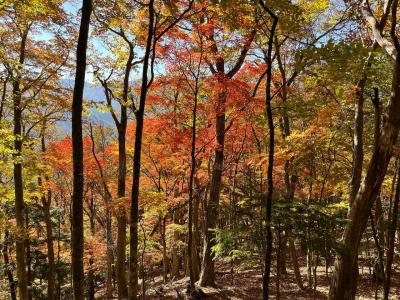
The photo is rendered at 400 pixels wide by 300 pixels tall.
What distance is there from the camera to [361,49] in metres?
5.00

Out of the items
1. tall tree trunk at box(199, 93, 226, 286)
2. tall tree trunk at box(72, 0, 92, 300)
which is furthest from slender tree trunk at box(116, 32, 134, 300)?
tall tree trunk at box(72, 0, 92, 300)

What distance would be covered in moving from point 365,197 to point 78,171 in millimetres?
4872

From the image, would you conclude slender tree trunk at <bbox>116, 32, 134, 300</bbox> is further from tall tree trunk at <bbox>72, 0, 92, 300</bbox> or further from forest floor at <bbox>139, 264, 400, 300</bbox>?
tall tree trunk at <bbox>72, 0, 92, 300</bbox>

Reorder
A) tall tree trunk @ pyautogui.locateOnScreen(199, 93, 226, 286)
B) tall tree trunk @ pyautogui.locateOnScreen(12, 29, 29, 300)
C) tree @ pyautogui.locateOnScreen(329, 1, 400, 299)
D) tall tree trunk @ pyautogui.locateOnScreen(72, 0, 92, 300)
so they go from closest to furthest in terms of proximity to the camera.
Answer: tall tree trunk @ pyautogui.locateOnScreen(72, 0, 92, 300) < tree @ pyautogui.locateOnScreen(329, 1, 400, 299) < tall tree trunk @ pyautogui.locateOnScreen(12, 29, 29, 300) < tall tree trunk @ pyautogui.locateOnScreen(199, 93, 226, 286)

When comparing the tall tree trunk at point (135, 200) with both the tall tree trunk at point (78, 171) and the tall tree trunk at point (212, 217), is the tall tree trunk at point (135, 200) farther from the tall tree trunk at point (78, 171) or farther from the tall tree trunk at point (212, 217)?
the tall tree trunk at point (212, 217)

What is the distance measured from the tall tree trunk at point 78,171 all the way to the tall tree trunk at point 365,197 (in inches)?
166

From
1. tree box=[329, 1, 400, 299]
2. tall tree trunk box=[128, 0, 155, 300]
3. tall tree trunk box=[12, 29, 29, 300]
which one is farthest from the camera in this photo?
tall tree trunk box=[12, 29, 29, 300]

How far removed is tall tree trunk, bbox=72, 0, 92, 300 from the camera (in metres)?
4.85

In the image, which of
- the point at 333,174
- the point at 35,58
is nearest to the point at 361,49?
the point at 333,174

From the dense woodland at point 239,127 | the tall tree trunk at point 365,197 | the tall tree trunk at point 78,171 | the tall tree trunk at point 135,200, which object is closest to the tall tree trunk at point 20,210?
the dense woodland at point 239,127

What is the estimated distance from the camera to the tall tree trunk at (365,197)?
19.9 feet

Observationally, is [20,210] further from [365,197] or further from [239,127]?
[365,197]

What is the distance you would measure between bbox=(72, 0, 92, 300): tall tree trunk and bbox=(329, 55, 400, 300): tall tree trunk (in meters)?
4.22

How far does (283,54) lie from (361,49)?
30.2 feet
